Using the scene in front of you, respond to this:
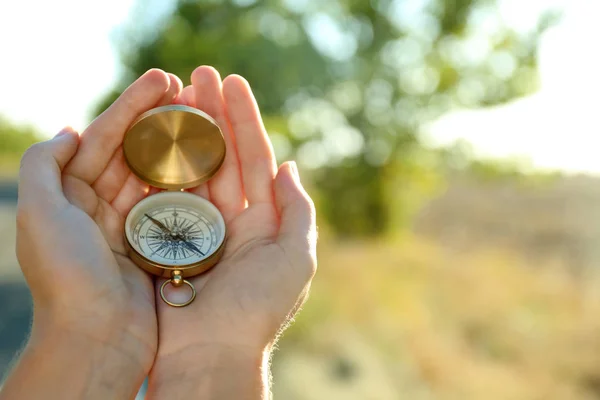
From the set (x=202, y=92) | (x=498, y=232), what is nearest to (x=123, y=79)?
(x=498, y=232)

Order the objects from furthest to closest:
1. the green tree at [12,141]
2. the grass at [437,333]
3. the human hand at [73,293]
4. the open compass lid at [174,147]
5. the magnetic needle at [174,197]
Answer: the green tree at [12,141], the grass at [437,333], the open compass lid at [174,147], the magnetic needle at [174,197], the human hand at [73,293]

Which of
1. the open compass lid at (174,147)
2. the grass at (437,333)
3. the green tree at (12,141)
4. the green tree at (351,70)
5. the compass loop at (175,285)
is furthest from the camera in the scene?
the green tree at (12,141)

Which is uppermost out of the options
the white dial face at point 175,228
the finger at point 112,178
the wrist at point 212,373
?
the finger at point 112,178

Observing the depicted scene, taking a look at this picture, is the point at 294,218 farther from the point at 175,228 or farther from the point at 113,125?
the point at 113,125

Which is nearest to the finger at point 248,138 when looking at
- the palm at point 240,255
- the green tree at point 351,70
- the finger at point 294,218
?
the palm at point 240,255

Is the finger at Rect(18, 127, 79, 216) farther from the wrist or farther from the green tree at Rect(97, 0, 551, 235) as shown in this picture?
the green tree at Rect(97, 0, 551, 235)

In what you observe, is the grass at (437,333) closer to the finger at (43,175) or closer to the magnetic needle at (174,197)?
the magnetic needle at (174,197)
